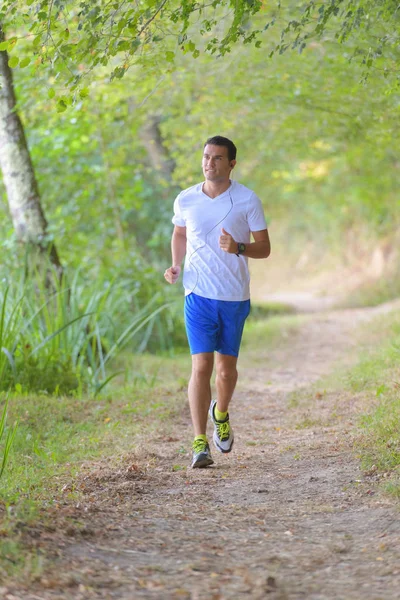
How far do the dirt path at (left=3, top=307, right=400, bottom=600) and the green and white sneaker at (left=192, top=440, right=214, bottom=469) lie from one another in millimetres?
58

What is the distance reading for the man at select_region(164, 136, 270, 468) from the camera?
484cm

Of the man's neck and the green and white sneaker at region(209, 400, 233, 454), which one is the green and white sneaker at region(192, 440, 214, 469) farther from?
the man's neck

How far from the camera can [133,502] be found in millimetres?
4184

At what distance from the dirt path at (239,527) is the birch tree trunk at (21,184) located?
9.97 feet

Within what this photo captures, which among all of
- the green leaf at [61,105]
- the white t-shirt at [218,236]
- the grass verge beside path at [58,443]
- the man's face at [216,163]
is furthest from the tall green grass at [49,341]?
the green leaf at [61,105]

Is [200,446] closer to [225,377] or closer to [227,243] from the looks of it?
[225,377]

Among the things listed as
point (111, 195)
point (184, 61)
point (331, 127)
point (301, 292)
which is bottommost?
point (301, 292)

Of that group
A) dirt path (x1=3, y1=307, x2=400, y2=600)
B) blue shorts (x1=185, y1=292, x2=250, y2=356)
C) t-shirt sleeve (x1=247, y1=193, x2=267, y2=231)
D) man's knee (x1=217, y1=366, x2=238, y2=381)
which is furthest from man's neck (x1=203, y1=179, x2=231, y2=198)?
dirt path (x1=3, y1=307, x2=400, y2=600)

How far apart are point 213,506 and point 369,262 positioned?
59.9ft

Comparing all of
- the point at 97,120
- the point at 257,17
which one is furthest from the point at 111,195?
the point at 257,17

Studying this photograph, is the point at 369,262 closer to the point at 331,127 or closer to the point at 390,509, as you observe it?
the point at 331,127

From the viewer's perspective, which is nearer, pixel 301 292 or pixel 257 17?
pixel 257 17

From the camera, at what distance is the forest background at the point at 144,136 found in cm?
483

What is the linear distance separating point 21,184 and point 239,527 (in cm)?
547
